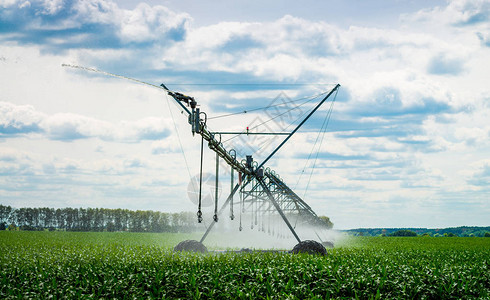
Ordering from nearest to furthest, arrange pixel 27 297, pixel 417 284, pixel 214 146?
1. pixel 27 297
2. pixel 417 284
3. pixel 214 146

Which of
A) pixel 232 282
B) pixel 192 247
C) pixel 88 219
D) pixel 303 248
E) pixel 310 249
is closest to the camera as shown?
pixel 232 282

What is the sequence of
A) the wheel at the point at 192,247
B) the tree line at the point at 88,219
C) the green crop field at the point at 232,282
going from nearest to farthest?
the green crop field at the point at 232,282 → the wheel at the point at 192,247 → the tree line at the point at 88,219

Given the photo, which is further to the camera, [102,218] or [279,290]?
[102,218]

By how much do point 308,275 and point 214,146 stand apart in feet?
27.7

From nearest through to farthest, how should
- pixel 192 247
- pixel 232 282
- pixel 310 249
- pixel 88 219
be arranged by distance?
1. pixel 232 282
2. pixel 310 249
3. pixel 192 247
4. pixel 88 219

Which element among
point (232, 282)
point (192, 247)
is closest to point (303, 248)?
point (192, 247)

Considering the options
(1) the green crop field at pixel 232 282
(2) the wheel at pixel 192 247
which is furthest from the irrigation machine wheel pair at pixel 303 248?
(1) the green crop field at pixel 232 282

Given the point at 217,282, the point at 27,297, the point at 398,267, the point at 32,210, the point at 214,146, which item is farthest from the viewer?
the point at 32,210

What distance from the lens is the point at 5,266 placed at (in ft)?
58.4

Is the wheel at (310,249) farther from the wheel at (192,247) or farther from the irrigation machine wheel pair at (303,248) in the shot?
the wheel at (192,247)

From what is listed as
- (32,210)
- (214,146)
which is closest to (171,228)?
(32,210)

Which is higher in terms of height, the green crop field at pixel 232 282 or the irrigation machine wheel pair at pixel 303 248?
the irrigation machine wheel pair at pixel 303 248

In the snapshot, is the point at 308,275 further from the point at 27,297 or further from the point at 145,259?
the point at 27,297

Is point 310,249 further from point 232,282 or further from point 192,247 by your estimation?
point 232,282
